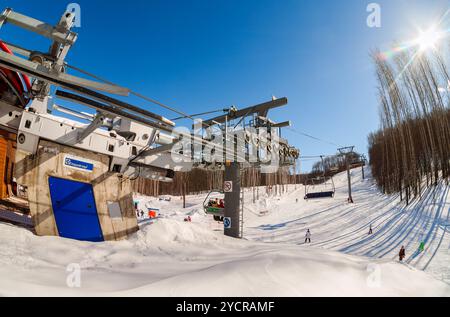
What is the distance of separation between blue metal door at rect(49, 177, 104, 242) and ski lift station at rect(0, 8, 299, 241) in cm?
2

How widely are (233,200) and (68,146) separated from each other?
502 centimetres

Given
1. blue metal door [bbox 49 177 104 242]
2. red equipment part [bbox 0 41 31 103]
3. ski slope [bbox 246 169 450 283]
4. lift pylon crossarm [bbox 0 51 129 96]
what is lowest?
ski slope [bbox 246 169 450 283]

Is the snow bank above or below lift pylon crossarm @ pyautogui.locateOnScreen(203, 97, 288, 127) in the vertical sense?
below

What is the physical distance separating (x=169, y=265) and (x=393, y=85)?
80.7 ft

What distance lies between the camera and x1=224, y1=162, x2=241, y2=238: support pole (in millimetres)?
7700

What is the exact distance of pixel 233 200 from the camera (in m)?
7.93

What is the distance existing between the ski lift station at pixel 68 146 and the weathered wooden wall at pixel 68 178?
0.05ft

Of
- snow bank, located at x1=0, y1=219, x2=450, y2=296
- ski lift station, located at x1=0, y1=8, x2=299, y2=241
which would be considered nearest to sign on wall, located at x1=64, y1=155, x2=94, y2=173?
ski lift station, located at x1=0, y1=8, x2=299, y2=241

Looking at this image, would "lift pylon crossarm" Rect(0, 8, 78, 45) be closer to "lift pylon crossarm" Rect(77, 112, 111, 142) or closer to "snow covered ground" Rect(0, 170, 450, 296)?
"lift pylon crossarm" Rect(77, 112, 111, 142)

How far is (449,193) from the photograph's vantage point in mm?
17375

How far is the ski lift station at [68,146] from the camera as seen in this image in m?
3.77

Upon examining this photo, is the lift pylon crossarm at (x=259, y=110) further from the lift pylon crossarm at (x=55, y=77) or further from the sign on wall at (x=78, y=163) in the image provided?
the lift pylon crossarm at (x=55, y=77)
